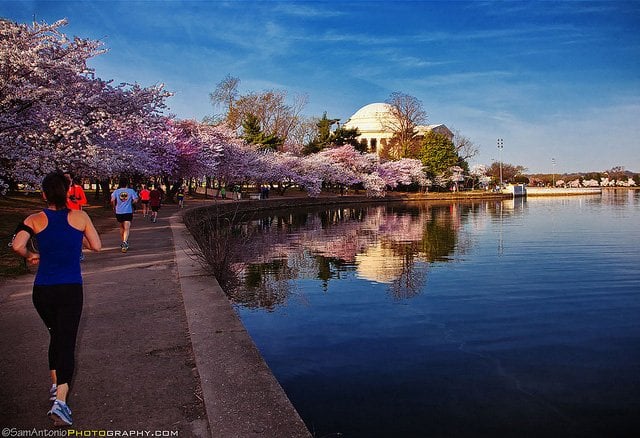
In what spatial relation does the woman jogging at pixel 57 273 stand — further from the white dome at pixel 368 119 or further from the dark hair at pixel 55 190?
the white dome at pixel 368 119

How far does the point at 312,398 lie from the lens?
20.4 feet

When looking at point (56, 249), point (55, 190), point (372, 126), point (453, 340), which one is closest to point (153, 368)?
point (56, 249)

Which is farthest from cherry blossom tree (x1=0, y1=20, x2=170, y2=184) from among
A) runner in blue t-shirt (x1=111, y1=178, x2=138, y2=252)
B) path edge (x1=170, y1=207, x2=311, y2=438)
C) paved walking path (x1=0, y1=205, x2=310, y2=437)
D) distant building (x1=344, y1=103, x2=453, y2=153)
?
distant building (x1=344, y1=103, x2=453, y2=153)

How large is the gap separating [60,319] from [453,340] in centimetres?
606

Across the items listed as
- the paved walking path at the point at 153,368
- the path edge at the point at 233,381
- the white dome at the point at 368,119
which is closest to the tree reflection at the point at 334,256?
the paved walking path at the point at 153,368

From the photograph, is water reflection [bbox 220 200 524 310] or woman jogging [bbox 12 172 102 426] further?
water reflection [bbox 220 200 524 310]

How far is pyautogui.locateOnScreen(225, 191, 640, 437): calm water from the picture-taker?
18.8ft

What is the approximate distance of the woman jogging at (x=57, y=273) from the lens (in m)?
4.14

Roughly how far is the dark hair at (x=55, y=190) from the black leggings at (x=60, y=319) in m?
0.69

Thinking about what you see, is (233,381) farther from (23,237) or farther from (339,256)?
(339,256)

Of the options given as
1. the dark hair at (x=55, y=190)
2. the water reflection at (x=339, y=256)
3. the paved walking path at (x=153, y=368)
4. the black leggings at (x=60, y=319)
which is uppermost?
the dark hair at (x=55, y=190)

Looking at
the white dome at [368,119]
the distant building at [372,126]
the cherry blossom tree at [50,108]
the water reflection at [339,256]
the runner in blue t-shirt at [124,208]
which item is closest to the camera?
the water reflection at [339,256]

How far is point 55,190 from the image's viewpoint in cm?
419

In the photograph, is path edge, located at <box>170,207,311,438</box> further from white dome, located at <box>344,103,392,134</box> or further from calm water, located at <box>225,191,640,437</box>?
white dome, located at <box>344,103,392,134</box>
